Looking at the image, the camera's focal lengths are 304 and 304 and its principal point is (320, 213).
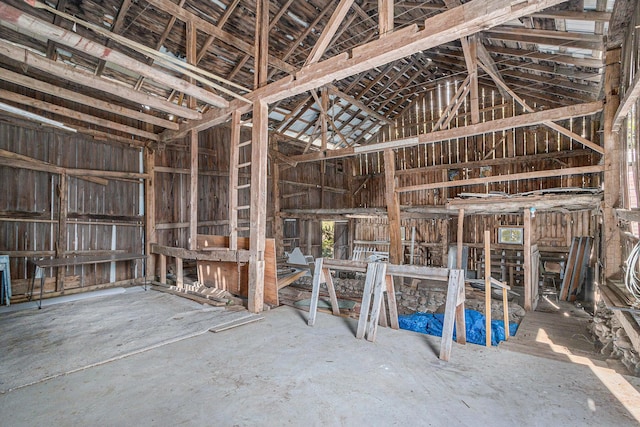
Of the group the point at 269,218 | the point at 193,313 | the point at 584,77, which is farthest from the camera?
the point at 269,218

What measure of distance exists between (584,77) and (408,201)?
8539 mm

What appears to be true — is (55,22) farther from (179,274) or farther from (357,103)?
(357,103)

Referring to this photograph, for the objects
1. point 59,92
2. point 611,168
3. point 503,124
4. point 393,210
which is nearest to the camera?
point 59,92

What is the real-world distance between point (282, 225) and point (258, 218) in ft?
21.4

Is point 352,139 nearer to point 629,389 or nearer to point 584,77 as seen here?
point 584,77

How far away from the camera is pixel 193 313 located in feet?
16.3

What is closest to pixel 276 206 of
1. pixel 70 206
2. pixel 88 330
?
pixel 70 206

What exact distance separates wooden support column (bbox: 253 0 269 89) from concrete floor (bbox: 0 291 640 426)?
14.5 ft

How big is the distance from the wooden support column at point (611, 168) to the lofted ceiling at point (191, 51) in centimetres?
52

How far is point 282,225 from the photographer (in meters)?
11.8

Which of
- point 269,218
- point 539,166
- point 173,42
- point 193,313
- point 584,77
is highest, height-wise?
point 173,42

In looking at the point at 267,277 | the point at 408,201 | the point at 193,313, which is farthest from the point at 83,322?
the point at 408,201

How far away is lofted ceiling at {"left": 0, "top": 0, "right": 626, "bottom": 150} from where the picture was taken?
4.46 m

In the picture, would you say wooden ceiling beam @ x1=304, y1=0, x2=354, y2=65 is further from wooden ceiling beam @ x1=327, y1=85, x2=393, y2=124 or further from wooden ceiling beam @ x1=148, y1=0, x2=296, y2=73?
wooden ceiling beam @ x1=327, y1=85, x2=393, y2=124
